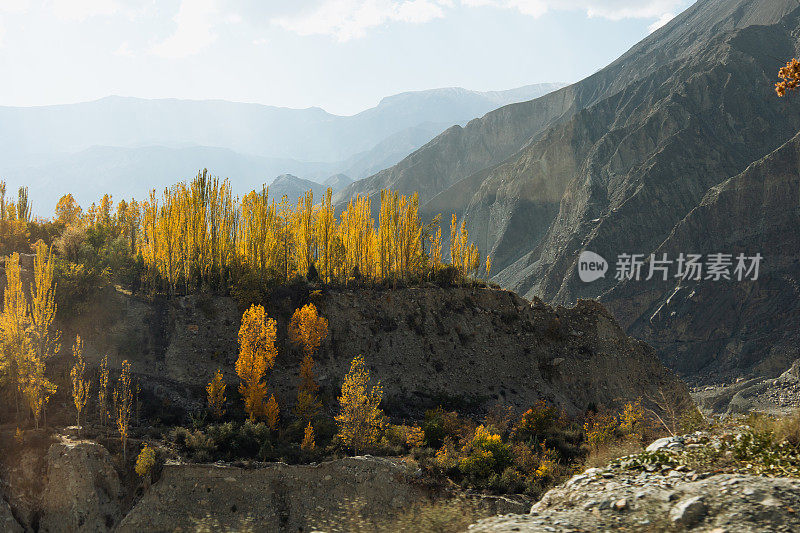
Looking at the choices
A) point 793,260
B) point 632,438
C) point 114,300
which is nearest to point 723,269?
point 793,260

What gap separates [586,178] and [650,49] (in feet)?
262

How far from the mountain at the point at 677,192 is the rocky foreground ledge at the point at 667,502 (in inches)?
3864

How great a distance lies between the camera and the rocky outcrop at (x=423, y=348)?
31.5 meters

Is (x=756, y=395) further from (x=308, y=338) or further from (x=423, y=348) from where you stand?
(x=308, y=338)

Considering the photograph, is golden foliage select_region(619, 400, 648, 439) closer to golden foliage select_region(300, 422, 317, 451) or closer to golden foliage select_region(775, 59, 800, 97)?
golden foliage select_region(300, 422, 317, 451)

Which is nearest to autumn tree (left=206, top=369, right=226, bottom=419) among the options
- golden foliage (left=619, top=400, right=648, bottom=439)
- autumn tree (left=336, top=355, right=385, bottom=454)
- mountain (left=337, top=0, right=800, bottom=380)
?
autumn tree (left=336, top=355, right=385, bottom=454)

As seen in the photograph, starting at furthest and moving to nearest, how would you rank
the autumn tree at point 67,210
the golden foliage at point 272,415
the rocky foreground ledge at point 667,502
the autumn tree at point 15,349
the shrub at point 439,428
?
the autumn tree at point 67,210, the shrub at point 439,428, the golden foliage at point 272,415, the autumn tree at point 15,349, the rocky foreground ledge at point 667,502

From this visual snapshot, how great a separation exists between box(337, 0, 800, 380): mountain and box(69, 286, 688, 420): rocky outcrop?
66132 millimetres

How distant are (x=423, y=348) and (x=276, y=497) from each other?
18.2 metres

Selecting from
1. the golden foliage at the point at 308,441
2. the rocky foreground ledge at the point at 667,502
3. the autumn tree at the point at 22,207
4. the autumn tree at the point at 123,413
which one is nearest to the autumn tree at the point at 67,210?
the autumn tree at the point at 22,207

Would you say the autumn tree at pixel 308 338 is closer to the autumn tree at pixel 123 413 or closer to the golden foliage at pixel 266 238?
the golden foliage at pixel 266 238

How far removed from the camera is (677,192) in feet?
398

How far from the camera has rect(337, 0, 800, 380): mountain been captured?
10119 cm

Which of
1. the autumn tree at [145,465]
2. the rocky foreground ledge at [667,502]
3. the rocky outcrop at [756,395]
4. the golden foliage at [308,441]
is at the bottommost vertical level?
the rocky outcrop at [756,395]
